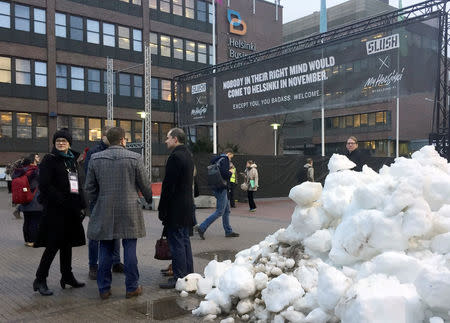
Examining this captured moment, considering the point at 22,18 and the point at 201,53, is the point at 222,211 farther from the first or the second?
the point at 201,53

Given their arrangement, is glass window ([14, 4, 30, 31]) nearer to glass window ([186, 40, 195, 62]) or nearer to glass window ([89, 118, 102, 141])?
glass window ([89, 118, 102, 141])

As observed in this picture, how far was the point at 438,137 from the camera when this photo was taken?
1101 centimetres

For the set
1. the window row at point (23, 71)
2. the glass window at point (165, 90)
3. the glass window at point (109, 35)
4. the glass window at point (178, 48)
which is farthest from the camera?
the glass window at point (178, 48)

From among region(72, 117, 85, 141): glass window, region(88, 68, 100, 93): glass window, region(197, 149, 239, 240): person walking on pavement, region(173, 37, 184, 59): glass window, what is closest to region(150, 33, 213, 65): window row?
region(173, 37, 184, 59): glass window

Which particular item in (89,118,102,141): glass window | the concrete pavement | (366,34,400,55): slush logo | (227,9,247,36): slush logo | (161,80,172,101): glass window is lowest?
the concrete pavement

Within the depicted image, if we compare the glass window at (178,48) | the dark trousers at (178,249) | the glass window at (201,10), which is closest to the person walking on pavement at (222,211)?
the dark trousers at (178,249)

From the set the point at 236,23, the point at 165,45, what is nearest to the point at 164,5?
the point at 165,45

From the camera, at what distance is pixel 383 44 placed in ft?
37.1

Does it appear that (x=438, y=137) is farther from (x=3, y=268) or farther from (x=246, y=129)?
(x=246, y=129)

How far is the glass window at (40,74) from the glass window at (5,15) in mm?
3252

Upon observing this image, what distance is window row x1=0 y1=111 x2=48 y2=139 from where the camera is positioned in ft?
99.6

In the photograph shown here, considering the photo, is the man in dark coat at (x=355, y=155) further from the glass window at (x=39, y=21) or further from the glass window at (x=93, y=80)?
the glass window at (x=39, y=21)

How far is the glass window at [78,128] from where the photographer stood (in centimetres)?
3347

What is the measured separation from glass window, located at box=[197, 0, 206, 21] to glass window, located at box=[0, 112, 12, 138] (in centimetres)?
1903
